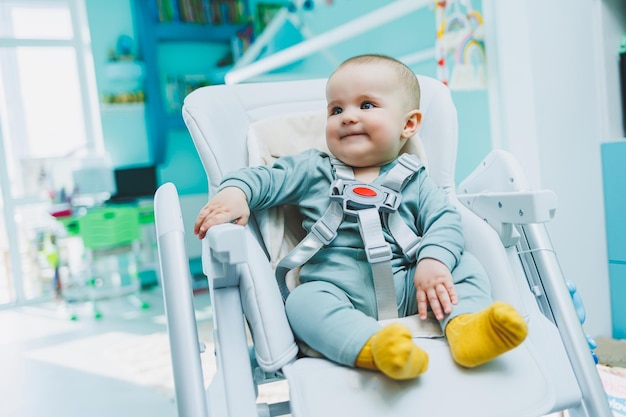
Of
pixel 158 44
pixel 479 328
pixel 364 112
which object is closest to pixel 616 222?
pixel 364 112

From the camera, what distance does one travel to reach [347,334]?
770mm

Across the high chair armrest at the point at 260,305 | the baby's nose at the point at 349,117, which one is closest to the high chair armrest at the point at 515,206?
the baby's nose at the point at 349,117

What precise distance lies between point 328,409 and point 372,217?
360 millimetres

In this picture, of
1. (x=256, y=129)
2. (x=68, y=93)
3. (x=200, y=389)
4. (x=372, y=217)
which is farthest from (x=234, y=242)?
(x=68, y=93)

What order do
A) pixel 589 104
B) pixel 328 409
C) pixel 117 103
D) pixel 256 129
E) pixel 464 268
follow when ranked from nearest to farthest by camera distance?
pixel 328 409, pixel 464 268, pixel 256 129, pixel 589 104, pixel 117 103

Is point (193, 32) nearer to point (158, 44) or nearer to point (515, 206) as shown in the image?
point (158, 44)

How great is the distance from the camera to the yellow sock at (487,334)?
→ 2.27 feet

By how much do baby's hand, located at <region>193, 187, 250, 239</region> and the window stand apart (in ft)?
11.8

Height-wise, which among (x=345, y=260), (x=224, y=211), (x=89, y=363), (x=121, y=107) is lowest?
(x=89, y=363)

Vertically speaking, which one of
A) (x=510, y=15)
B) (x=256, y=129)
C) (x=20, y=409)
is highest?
(x=510, y=15)

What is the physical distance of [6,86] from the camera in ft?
13.6

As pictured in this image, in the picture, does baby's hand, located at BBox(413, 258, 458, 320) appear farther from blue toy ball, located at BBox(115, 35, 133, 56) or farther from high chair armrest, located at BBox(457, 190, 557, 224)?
blue toy ball, located at BBox(115, 35, 133, 56)

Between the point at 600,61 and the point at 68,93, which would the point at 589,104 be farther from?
the point at 68,93

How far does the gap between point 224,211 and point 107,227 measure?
282 cm
